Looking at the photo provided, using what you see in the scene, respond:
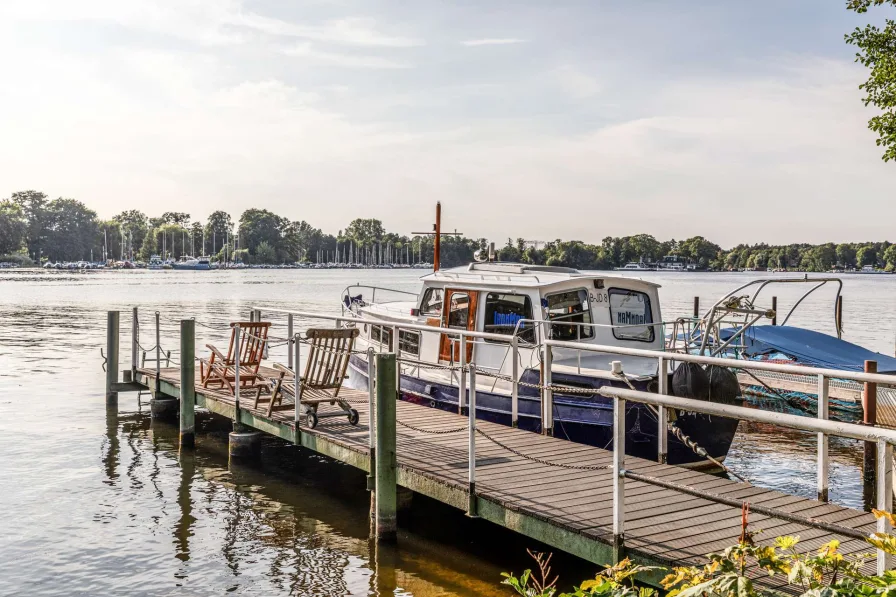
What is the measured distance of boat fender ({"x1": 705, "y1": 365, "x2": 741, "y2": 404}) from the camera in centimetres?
1012

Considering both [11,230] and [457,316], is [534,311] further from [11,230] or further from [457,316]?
[11,230]

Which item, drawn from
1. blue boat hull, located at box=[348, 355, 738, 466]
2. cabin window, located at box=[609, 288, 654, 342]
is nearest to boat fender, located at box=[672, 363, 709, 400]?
blue boat hull, located at box=[348, 355, 738, 466]

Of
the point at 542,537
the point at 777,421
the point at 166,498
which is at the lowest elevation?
the point at 166,498

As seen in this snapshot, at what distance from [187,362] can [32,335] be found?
27.7m

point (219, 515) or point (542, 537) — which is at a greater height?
point (542, 537)

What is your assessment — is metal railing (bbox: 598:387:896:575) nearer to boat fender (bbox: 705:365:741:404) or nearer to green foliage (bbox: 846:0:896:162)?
boat fender (bbox: 705:365:741:404)

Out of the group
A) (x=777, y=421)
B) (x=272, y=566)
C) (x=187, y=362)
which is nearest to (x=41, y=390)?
(x=187, y=362)

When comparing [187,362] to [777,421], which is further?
[187,362]

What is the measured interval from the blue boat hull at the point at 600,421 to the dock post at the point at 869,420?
8.93 feet

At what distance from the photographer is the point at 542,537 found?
→ 7.17 meters

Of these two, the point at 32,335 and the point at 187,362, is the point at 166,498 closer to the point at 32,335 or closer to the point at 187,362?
the point at 187,362

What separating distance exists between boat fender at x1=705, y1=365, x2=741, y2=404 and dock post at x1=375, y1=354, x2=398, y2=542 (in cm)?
391

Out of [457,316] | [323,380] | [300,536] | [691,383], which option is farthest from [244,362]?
[691,383]

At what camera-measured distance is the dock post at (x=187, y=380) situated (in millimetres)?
13594
